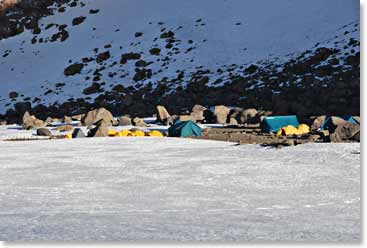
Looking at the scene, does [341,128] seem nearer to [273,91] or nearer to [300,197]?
[300,197]

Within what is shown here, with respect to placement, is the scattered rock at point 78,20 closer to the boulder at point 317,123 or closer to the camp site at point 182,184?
the boulder at point 317,123

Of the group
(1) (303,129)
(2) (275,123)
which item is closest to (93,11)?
(2) (275,123)

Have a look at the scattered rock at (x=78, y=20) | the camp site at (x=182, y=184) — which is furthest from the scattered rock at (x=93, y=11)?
the camp site at (x=182, y=184)

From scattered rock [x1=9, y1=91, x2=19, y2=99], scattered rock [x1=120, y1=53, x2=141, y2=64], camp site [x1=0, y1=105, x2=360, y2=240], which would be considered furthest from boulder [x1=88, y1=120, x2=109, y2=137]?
scattered rock [x1=120, y1=53, x2=141, y2=64]

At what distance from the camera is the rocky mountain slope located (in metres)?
32.9

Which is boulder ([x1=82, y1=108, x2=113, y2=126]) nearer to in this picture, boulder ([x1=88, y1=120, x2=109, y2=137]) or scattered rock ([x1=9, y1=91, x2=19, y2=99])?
boulder ([x1=88, y1=120, x2=109, y2=137])

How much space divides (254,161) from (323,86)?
63.8 ft

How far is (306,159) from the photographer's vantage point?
11.1 m

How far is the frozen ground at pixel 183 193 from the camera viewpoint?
18.2ft

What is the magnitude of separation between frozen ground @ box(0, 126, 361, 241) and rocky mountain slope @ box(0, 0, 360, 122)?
1446cm

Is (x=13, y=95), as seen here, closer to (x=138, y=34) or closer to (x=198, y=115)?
(x=138, y=34)

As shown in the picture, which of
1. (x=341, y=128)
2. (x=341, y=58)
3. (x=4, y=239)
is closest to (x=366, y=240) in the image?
(x=4, y=239)

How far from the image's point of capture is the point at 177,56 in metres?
41.1

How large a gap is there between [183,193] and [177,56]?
33.5 metres
